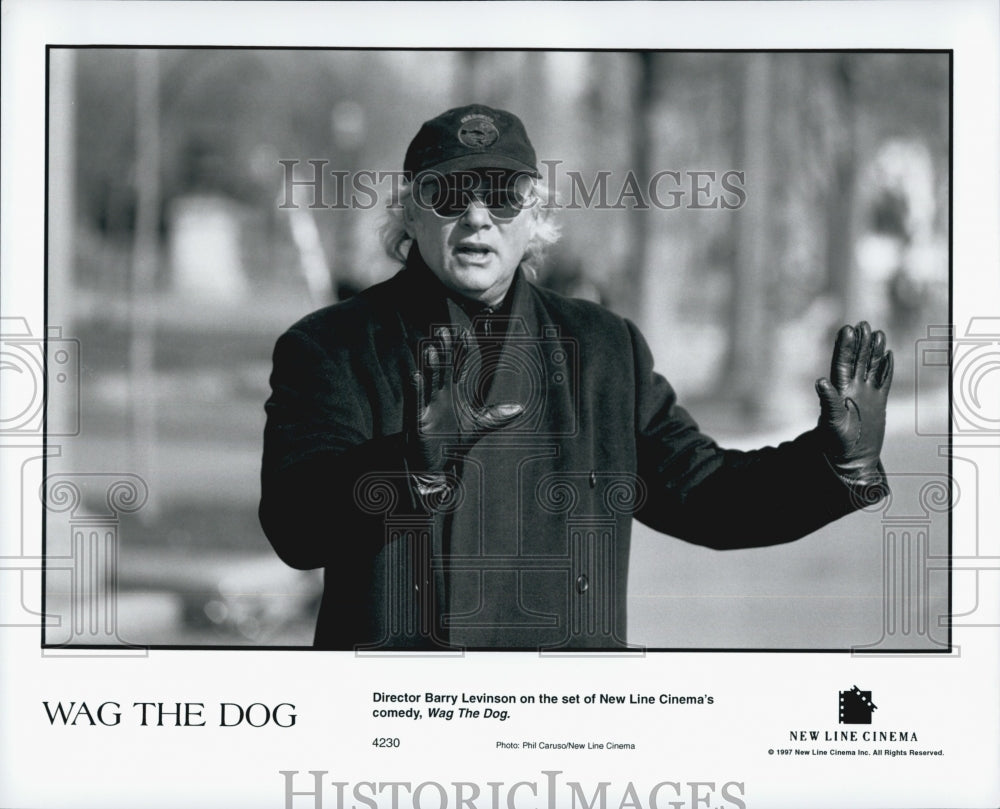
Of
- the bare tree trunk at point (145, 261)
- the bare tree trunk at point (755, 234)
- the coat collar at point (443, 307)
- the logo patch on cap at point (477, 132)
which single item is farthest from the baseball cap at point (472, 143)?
the bare tree trunk at point (145, 261)

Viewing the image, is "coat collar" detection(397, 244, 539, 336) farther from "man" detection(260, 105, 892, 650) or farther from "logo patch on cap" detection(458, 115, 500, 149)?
"logo patch on cap" detection(458, 115, 500, 149)

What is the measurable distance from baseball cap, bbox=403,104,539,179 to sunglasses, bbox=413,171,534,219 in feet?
0.06

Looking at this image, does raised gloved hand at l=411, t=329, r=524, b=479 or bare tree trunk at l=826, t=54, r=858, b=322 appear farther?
bare tree trunk at l=826, t=54, r=858, b=322

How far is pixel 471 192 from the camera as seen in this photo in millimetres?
2383

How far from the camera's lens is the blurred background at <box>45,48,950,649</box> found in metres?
2.42

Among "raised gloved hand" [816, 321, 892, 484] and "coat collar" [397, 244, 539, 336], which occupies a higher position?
"coat collar" [397, 244, 539, 336]

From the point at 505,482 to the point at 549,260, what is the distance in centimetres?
52

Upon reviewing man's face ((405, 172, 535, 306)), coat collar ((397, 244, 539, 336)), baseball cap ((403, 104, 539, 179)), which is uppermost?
baseball cap ((403, 104, 539, 179))

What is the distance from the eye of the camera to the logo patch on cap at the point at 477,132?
7.83ft

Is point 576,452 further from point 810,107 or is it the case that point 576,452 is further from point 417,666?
point 810,107

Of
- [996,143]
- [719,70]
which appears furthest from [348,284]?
[996,143]

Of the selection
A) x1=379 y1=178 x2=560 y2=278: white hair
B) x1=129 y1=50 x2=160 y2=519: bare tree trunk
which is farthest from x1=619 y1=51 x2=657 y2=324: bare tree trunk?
x1=129 y1=50 x2=160 y2=519: bare tree trunk

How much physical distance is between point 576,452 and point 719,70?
946mm

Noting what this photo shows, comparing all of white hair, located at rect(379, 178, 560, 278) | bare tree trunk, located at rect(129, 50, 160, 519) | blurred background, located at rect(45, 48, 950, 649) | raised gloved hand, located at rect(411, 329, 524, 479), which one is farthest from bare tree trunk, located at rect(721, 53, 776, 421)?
bare tree trunk, located at rect(129, 50, 160, 519)
